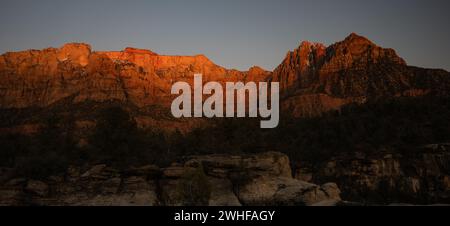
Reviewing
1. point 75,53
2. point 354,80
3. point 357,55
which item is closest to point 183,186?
point 354,80

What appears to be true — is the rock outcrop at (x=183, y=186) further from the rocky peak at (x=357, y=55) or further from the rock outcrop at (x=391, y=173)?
the rocky peak at (x=357, y=55)

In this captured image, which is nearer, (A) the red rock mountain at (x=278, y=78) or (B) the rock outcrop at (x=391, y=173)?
(B) the rock outcrop at (x=391, y=173)

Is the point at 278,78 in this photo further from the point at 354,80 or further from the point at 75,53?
the point at 75,53

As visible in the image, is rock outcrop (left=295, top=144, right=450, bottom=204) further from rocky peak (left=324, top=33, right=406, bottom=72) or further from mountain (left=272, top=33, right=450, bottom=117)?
rocky peak (left=324, top=33, right=406, bottom=72)

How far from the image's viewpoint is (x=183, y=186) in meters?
29.5

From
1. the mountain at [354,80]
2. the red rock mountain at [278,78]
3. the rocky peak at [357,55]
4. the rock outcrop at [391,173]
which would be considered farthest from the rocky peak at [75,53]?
the rock outcrop at [391,173]

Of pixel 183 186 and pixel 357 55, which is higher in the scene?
pixel 357 55

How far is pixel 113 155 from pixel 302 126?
30.5m

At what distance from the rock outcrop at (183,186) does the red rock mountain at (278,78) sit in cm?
5862

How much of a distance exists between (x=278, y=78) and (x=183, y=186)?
110 metres

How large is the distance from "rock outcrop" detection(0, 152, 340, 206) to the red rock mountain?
5862 centimetres

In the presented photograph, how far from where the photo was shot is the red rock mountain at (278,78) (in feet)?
319

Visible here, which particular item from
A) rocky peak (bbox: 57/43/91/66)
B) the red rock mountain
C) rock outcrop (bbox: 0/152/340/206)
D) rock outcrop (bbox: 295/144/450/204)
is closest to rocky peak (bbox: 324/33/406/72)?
the red rock mountain
